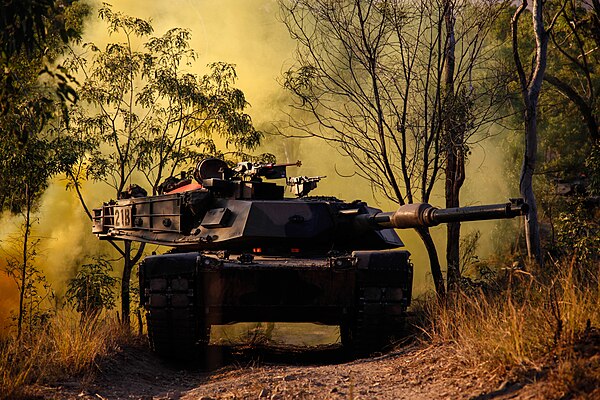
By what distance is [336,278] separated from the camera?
1123 centimetres

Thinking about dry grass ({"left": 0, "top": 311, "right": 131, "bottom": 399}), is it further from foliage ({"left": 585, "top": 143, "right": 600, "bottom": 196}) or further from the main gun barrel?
foliage ({"left": 585, "top": 143, "right": 600, "bottom": 196})

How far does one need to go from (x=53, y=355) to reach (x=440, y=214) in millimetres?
4851

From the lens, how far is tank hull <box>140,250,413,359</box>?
11.1m

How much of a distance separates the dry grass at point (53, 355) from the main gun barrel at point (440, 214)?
13.4ft

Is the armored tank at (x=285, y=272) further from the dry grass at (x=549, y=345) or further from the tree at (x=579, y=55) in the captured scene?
the tree at (x=579, y=55)

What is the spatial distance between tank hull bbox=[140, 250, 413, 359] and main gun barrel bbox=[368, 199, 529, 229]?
0.51 metres

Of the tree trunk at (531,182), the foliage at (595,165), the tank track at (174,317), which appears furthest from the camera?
the foliage at (595,165)

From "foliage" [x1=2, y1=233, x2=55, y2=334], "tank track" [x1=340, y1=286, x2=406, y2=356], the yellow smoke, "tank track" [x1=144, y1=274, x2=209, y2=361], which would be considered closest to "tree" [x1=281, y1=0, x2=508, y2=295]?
"tank track" [x1=340, y1=286, x2=406, y2=356]

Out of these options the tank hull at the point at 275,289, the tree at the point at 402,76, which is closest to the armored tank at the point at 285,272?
the tank hull at the point at 275,289

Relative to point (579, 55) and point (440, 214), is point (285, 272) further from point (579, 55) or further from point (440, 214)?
point (579, 55)

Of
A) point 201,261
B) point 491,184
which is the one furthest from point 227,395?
point 491,184

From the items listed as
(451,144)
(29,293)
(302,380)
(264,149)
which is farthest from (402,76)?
(264,149)

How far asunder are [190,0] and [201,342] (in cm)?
4025

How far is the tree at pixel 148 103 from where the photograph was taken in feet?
63.6
